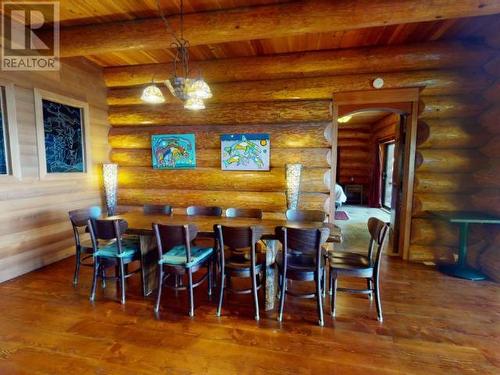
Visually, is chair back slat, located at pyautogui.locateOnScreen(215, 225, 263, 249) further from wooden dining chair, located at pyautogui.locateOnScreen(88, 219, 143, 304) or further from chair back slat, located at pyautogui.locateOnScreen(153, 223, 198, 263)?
wooden dining chair, located at pyautogui.locateOnScreen(88, 219, 143, 304)

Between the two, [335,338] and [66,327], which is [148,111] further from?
[335,338]

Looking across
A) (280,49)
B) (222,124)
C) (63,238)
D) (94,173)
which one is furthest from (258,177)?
(63,238)

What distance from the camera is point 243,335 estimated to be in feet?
7.02

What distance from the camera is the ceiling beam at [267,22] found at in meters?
2.39

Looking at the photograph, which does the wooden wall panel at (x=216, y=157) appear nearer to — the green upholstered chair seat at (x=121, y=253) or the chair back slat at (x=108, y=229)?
the green upholstered chair seat at (x=121, y=253)

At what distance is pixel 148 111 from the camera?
444 cm

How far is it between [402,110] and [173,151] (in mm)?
3659

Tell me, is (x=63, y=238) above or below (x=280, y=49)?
below

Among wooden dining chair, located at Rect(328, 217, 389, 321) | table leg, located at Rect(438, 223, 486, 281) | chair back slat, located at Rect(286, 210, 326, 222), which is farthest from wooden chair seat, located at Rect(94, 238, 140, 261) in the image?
table leg, located at Rect(438, 223, 486, 281)

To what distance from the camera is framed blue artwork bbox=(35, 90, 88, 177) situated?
347 cm

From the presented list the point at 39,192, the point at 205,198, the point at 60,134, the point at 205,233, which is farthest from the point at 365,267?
the point at 60,134

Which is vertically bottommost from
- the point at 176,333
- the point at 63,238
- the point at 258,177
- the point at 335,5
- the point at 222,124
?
the point at 176,333

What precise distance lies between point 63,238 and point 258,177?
124 inches

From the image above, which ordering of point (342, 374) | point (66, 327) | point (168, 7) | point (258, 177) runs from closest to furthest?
point (342, 374) < point (66, 327) < point (168, 7) < point (258, 177)
